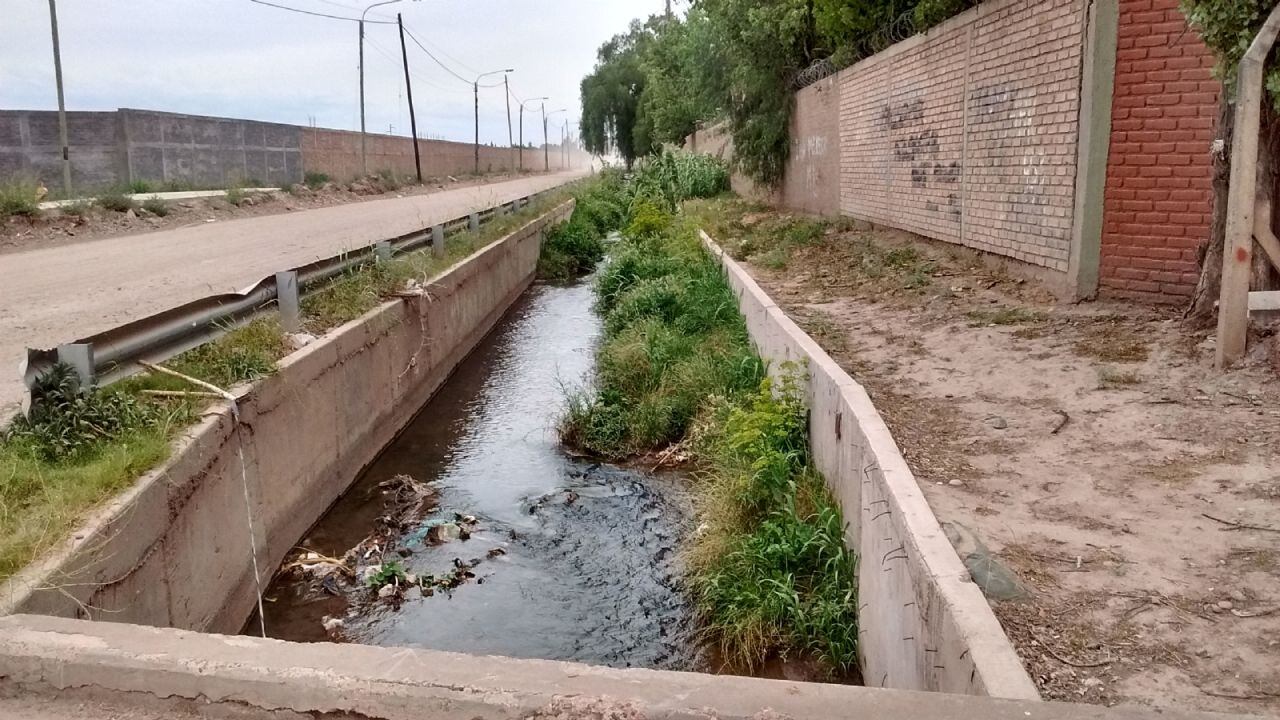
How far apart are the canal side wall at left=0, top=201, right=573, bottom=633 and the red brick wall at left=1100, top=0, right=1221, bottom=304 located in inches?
245

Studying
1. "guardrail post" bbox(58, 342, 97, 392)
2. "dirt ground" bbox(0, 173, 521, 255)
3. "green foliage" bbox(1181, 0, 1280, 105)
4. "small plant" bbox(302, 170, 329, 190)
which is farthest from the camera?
"small plant" bbox(302, 170, 329, 190)

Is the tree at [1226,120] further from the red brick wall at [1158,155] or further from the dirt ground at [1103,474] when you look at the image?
the red brick wall at [1158,155]

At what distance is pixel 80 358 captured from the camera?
4.62 m

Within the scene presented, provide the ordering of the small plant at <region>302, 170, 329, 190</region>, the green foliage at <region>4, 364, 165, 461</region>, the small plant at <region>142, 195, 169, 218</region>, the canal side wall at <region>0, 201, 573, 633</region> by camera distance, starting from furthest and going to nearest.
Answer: the small plant at <region>302, 170, 329, 190</region> → the small plant at <region>142, 195, 169, 218</region> → the green foliage at <region>4, 364, 165, 461</region> → the canal side wall at <region>0, 201, 573, 633</region>

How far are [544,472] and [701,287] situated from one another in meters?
4.33

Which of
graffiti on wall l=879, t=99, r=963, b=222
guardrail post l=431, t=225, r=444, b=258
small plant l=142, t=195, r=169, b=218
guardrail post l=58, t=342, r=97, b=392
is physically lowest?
guardrail post l=58, t=342, r=97, b=392

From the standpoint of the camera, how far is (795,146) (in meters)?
19.2

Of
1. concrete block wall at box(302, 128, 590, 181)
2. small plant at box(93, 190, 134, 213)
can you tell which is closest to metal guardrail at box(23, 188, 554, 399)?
small plant at box(93, 190, 134, 213)

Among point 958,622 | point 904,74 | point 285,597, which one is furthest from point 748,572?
point 904,74

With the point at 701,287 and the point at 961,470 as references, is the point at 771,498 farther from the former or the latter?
the point at 701,287

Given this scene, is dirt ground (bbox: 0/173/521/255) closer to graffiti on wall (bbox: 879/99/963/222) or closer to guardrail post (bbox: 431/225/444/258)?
guardrail post (bbox: 431/225/444/258)

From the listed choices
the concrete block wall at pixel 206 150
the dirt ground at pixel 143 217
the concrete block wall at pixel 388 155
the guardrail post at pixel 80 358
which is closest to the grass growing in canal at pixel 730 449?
the guardrail post at pixel 80 358

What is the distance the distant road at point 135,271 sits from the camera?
774 centimetres

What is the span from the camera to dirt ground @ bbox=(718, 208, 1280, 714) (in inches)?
113
